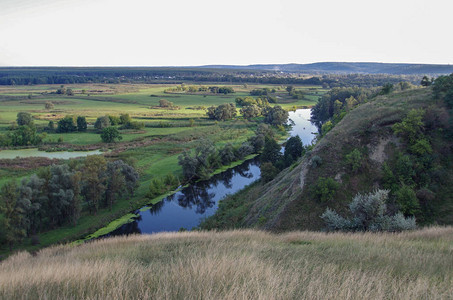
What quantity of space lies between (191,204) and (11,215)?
56.9ft

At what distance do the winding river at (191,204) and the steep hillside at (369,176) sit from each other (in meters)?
4.18

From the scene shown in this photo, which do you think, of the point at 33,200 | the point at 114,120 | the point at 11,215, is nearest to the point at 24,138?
the point at 114,120

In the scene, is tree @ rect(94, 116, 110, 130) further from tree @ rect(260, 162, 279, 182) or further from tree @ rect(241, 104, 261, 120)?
tree @ rect(260, 162, 279, 182)

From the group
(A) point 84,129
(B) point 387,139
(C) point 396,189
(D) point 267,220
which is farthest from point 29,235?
(A) point 84,129

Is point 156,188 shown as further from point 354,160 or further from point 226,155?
point 354,160

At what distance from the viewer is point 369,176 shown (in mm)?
22047

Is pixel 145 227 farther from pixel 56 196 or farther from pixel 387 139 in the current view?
pixel 387 139

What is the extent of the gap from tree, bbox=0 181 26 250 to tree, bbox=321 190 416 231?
2313cm

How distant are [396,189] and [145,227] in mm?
22281

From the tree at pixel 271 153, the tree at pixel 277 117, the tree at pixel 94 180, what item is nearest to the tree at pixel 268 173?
the tree at pixel 271 153

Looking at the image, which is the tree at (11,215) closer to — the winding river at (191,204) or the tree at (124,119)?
the winding river at (191,204)

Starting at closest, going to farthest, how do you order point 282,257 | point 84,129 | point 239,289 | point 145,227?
point 239,289 → point 282,257 → point 145,227 → point 84,129

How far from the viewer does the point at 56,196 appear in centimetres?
2511

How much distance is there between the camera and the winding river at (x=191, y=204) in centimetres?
2886
